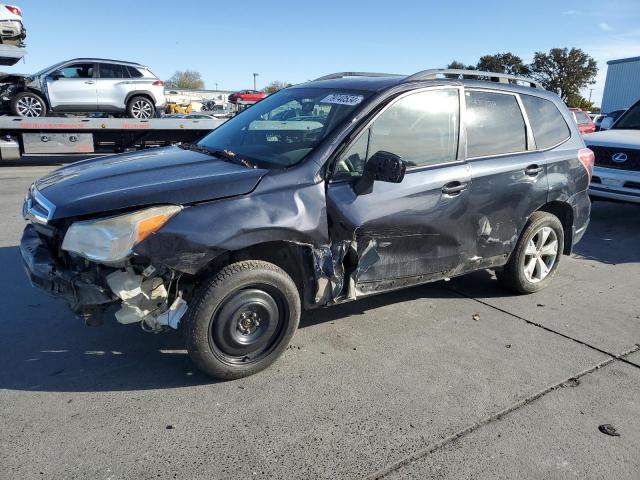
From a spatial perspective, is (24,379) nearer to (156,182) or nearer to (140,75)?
(156,182)

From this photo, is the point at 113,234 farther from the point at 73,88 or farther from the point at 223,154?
the point at 73,88

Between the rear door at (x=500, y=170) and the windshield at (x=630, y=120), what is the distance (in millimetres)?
5630

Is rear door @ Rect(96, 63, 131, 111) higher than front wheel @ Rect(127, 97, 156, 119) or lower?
higher

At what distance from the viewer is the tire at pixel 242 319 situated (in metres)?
2.89

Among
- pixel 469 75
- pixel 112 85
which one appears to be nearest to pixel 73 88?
pixel 112 85

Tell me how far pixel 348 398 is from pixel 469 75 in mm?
2871

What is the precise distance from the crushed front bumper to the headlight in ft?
0.58

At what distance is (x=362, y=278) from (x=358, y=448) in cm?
123

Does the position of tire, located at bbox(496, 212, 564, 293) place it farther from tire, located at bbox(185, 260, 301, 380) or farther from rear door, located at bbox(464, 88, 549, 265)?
tire, located at bbox(185, 260, 301, 380)

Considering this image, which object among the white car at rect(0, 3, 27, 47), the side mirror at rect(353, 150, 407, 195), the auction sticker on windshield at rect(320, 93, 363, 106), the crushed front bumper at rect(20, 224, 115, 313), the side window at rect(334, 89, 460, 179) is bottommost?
the crushed front bumper at rect(20, 224, 115, 313)

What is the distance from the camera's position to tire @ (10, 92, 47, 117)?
12.3 metres

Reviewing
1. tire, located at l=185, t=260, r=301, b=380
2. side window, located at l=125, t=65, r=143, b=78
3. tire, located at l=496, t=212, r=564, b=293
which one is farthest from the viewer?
side window, located at l=125, t=65, r=143, b=78

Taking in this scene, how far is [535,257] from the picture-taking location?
4.70 meters

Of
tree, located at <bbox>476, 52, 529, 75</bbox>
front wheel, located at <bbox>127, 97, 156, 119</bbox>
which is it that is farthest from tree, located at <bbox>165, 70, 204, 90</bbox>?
front wheel, located at <bbox>127, 97, 156, 119</bbox>
